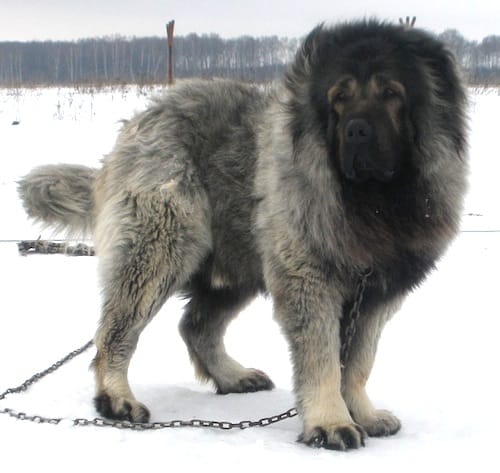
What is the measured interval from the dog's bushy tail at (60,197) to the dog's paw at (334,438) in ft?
6.10

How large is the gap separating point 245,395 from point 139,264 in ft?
3.45

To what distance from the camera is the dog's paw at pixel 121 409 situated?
12.9 ft

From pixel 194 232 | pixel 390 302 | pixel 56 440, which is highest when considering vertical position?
pixel 194 232

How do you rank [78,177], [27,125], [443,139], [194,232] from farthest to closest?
[27,125] < [78,177] < [194,232] < [443,139]

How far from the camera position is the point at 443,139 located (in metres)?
3.64

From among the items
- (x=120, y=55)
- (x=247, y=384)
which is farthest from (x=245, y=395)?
(x=120, y=55)

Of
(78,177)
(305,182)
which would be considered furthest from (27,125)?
(305,182)

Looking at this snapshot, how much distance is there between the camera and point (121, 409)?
3934mm

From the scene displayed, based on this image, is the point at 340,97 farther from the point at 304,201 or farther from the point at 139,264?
the point at 139,264

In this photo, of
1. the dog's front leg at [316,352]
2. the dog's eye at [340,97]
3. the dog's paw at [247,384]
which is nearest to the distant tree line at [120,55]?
the dog's paw at [247,384]

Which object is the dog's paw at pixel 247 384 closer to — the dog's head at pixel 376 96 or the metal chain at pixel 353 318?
the metal chain at pixel 353 318

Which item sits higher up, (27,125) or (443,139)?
(443,139)

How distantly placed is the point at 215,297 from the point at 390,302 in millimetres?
1234

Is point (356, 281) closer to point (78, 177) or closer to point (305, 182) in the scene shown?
Result: point (305, 182)
